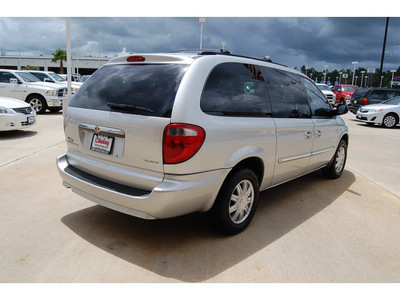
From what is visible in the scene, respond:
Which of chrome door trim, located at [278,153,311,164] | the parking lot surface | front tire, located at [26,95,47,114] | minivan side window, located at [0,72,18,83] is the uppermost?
minivan side window, located at [0,72,18,83]

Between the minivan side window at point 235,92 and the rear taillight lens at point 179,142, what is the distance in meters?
0.27

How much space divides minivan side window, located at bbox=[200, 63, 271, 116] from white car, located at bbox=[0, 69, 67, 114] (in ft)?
37.6

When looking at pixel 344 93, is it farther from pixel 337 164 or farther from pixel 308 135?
pixel 308 135

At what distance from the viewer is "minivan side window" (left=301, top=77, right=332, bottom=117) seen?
4.56 m

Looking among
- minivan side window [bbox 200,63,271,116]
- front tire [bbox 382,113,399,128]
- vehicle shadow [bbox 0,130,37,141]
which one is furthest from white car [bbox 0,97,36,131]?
front tire [bbox 382,113,399,128]

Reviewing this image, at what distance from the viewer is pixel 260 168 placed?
3562 millimetres

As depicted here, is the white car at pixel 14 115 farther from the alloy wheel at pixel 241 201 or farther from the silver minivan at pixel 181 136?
the alloy wheel at pixel 241 201

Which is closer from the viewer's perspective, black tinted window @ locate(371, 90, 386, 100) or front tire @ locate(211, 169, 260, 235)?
front tire @ locate(211, 169, 260, 235)

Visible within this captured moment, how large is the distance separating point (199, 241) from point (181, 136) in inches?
46.2

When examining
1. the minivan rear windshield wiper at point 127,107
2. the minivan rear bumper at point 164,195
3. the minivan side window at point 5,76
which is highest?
the minivan side window at point 5,76

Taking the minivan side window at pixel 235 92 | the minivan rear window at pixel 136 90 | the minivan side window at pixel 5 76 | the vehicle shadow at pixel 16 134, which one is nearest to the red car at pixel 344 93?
the minivan side window at pixel 5 76

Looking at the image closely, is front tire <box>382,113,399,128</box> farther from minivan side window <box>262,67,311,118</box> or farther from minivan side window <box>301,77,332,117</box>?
minivan side window <box>262,67,311,118</box>

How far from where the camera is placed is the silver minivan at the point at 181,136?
2691 millimetres

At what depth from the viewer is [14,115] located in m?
7.78
